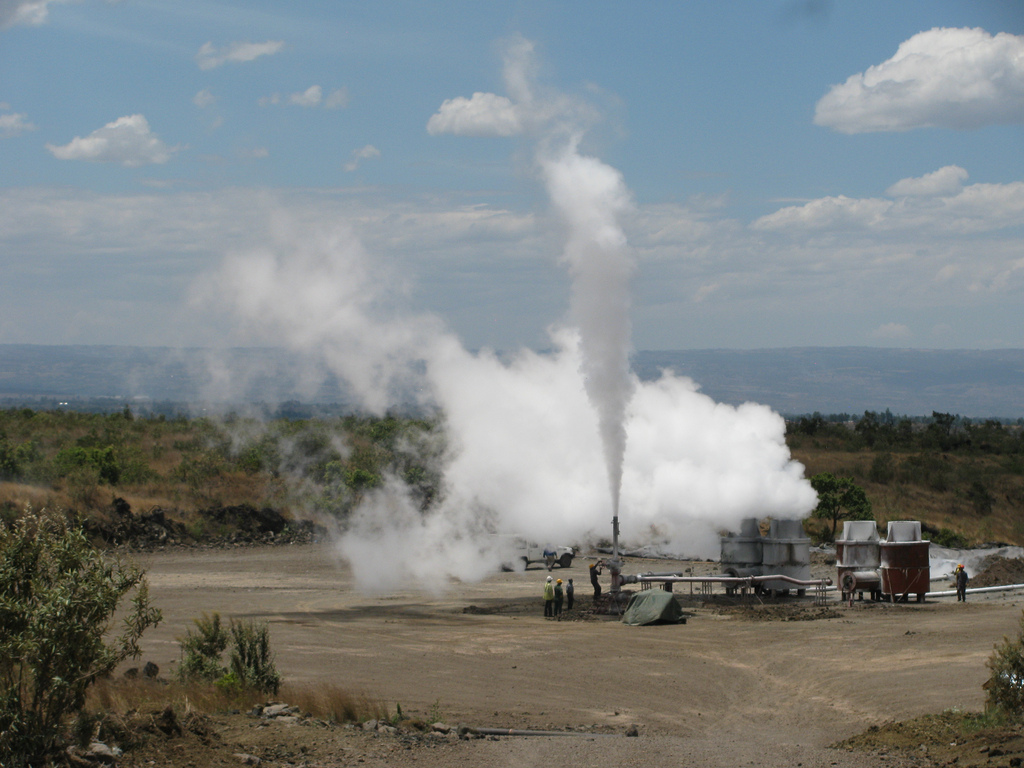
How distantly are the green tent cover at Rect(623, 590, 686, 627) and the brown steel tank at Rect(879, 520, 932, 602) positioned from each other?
7.48 meters

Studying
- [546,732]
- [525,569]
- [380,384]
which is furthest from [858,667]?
[380,384]

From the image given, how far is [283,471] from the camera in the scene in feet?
191

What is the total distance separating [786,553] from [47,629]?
2532 cm

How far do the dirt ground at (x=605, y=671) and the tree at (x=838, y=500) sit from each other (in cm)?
1632

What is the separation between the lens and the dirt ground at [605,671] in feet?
46.0

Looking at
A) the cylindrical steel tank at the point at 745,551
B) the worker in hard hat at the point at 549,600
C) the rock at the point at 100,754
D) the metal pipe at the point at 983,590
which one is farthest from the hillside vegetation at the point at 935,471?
the rock at the point at 100,754

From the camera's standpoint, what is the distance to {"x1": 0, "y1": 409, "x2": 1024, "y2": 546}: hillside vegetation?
49.0m

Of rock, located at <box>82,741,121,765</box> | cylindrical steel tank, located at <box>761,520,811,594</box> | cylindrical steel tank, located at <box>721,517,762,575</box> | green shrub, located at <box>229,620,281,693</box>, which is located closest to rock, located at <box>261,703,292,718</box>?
green shrub, located at <box>229,620,281,693</box>

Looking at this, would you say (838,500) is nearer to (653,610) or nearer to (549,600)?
(653,610)

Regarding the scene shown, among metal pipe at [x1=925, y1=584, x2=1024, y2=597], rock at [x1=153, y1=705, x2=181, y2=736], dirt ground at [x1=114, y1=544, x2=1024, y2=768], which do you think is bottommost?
dirt ground at [x1=114, y1=544, x2=1024, y2=768]

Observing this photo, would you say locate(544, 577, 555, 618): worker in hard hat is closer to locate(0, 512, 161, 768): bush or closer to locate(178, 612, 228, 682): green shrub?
locate(178, 612, 228, 682): green shrub

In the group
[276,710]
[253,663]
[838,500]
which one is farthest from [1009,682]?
[838,500]

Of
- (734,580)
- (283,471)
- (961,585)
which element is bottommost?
(961,585)

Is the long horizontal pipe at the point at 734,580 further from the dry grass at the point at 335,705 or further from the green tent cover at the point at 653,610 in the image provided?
the dry grass at the point at 335,705
